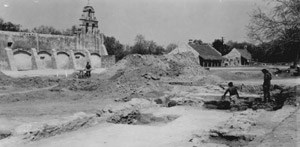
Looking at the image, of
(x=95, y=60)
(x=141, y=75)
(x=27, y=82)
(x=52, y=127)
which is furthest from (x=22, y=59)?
(x=52, y=127)

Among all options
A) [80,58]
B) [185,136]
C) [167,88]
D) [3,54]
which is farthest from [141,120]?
[80,58]

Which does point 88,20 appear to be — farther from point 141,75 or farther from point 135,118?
point 135,118

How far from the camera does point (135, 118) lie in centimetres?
1135

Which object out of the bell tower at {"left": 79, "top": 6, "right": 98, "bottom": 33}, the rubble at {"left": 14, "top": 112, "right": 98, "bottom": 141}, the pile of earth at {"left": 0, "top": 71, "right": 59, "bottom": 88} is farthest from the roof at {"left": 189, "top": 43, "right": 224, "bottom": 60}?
the rubble at {"left": 14, "top": 112, "right": 98, "bottom": 141}

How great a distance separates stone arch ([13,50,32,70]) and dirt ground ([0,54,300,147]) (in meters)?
12.1

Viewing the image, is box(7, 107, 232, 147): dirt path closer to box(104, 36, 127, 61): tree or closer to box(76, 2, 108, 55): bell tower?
box(76, 2, 108, 55): bell tower

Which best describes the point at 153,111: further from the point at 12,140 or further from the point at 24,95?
the point at 24,95

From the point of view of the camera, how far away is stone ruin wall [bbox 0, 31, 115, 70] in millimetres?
33719

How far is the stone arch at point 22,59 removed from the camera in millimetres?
33628

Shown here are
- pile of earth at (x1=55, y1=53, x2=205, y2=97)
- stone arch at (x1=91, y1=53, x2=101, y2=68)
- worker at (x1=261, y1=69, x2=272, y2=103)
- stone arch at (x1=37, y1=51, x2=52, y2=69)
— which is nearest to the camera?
worker at (x1=261, y1=69, x2=272, y2=103)

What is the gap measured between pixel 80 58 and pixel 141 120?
99.8 ft

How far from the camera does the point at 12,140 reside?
722cm

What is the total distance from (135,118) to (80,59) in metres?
29.9

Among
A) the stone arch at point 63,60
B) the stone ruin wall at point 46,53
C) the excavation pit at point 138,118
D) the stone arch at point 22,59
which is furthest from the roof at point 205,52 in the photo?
the excavation pit at point 138,118
